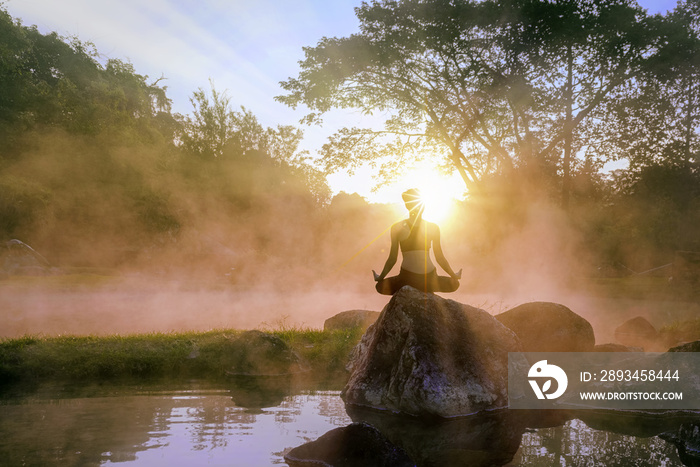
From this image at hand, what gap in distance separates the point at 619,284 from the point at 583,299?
5099 mm

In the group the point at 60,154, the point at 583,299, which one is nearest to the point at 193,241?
the point at 60,154

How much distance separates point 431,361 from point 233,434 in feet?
9.31

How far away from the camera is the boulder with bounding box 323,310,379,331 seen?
13297 millimetres

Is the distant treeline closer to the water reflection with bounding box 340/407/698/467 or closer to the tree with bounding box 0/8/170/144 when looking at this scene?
the tree with bounding box 0/8/170/144

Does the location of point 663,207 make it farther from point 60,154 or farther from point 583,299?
point 60,154

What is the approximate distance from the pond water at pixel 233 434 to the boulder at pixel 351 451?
0.95ft

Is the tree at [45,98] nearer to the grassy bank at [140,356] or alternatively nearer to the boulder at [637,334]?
the grassy bank at [140,356]

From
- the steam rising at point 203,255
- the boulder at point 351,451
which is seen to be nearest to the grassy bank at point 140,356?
the boulder at point 351,451

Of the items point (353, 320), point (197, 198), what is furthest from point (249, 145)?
point (353, 320)

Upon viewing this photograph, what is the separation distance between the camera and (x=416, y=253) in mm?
8570

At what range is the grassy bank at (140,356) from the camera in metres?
9.49

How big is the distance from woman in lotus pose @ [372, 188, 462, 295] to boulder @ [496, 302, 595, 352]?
2944 millimetres

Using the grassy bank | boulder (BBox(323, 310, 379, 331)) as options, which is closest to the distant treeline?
boulder (BBox(323, 310, 379, 331))

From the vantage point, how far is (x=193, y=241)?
3291 centimetres
